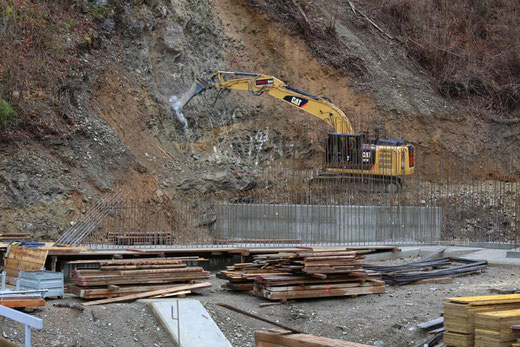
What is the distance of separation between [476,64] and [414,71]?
353 cm

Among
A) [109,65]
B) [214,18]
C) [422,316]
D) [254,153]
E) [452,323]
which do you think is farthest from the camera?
[214,18]

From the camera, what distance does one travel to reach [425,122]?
30656 mm

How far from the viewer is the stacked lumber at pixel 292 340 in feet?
21.5

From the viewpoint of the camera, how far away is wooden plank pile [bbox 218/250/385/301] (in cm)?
1291

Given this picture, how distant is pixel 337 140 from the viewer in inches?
943

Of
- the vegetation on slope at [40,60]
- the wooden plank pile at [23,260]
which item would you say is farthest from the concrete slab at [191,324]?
the vegetation on slope at [40,60]

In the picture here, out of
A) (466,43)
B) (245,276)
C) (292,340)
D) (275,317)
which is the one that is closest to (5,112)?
(245,276)

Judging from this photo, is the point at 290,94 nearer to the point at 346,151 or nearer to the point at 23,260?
the point at 346,151

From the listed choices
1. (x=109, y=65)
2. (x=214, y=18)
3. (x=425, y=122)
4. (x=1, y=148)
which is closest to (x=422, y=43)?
(x=425, y=122)

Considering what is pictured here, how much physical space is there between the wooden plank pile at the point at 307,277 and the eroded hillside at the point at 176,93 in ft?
26.3

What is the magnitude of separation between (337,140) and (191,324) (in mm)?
13832

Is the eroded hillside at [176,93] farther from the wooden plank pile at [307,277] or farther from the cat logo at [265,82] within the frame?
the wooden plank pile at [307,277]

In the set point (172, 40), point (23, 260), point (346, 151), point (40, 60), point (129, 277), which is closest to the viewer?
point (129, 277)

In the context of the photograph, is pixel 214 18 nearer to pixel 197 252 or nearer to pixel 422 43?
pixel 422 43
